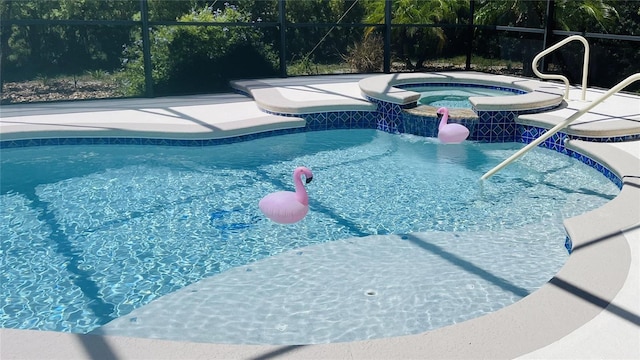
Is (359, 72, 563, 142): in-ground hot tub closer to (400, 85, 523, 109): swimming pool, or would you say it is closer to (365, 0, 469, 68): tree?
(400, 85, 523, 109): swimming pool

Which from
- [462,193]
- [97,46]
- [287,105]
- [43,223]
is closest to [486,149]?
[462,193]

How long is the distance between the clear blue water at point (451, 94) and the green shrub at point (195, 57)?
3119 millimetres

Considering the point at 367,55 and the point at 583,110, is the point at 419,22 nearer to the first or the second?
the point at 367,55

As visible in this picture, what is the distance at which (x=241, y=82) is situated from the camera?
10086 mm

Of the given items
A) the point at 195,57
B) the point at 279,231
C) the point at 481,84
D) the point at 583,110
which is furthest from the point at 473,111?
the point at 195,57

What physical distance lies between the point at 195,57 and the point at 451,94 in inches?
181

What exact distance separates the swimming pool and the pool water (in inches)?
103

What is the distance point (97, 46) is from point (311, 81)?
371cm

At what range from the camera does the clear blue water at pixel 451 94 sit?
9680 mm

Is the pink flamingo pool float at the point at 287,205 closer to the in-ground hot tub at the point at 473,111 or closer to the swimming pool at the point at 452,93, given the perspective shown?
the in-ground hot tub at the point at 473,111

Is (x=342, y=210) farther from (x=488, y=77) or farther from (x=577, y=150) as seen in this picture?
(x=488, y=77)

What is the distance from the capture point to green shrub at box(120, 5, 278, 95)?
9961 mm

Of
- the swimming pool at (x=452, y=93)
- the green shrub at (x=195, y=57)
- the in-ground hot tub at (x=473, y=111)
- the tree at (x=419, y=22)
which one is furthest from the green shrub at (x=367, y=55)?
the in-ground hot tub at (x=473, y=111)

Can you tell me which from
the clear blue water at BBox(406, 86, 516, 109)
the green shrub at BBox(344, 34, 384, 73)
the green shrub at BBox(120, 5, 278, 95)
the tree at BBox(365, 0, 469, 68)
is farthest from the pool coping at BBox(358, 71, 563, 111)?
the green shrub at BBox(120, 5, 278, 95)
